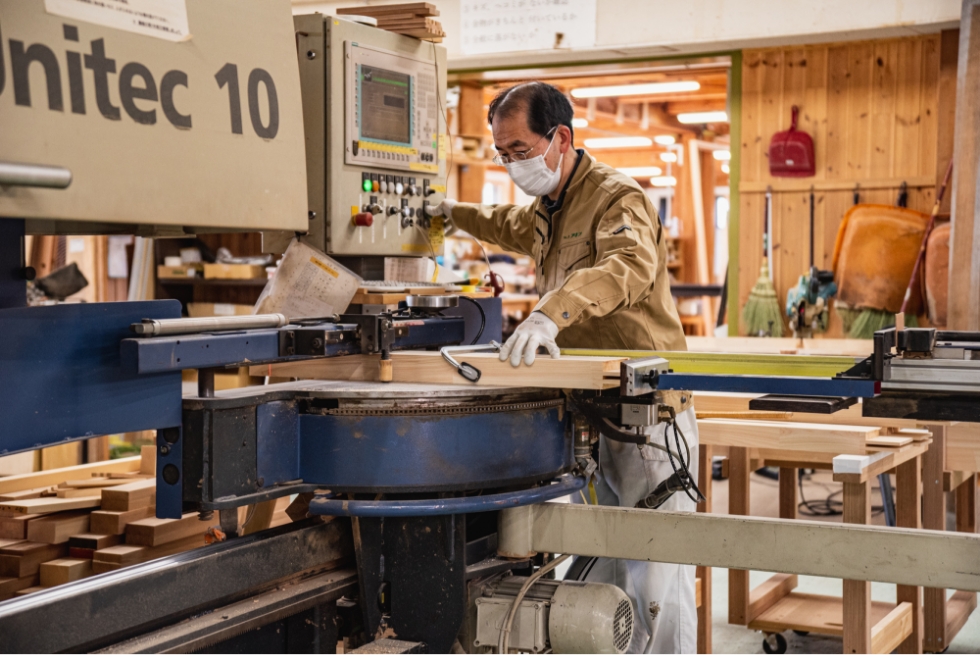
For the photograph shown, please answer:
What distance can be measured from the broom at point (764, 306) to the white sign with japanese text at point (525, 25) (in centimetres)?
142

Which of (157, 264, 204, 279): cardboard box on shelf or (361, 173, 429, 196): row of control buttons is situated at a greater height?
(361, 173, 429, 196): row of control buttons

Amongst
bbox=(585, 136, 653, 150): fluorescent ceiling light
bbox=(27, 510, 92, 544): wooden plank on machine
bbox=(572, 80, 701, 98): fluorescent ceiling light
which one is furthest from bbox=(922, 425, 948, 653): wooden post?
bbox=(585, 136, 653, 150): fluorescent ceiling light

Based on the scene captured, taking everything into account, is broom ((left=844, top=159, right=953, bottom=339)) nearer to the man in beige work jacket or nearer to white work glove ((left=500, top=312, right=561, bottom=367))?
the man in beige work jacket

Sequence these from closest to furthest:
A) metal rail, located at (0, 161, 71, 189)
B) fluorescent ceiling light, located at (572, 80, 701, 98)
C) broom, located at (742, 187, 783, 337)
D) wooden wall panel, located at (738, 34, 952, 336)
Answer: metal rail, located at (0, 161, 71, 189) → wooden wall panel, located at (738, 34, 952, 336) → broom, located at (742, 187, 783, 337) → fluorescent ceiling light, located at (572, 80, 701, 98)

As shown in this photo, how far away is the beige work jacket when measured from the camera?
2232 millimetres

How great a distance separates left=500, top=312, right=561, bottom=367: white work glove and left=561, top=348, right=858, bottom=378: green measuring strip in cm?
11

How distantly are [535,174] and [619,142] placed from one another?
9.68 m

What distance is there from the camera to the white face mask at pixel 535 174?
8.43 ft

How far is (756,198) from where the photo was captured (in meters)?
6.04

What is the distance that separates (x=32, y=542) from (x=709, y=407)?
202 cm

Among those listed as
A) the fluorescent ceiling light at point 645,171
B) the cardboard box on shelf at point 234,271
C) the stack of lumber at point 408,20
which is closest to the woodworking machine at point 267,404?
the stack of lumber at point 408,20

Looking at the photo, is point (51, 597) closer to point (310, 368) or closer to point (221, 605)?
point (221, 605)

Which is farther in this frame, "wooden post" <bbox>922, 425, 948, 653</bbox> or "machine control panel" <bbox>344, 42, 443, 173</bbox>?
"wooden post" <bbox>922, 425, 948, 653</bbox>

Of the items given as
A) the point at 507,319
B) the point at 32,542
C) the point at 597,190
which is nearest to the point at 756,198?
the point at 507,319
